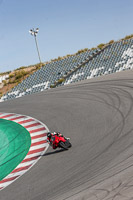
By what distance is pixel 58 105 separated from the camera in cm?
2044

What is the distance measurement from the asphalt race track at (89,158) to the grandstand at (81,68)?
10167 millimetres

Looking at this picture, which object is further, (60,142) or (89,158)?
(60,142)

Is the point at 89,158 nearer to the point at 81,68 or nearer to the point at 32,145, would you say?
the point at 32,145

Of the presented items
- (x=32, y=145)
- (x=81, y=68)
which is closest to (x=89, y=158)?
(x=32, y=145)

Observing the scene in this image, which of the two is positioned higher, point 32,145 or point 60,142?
point 60,142

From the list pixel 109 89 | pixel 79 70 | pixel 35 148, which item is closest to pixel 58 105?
pixel 109 89

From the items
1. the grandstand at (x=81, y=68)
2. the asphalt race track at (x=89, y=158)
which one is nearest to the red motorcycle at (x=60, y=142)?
the asphalt race track at (x=89, y=158)

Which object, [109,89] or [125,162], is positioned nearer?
[125,162]

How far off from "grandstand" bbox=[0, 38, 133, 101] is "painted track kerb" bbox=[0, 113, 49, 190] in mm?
11191

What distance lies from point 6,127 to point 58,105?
14.0 ft

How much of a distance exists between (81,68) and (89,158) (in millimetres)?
23067

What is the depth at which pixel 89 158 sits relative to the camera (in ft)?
31.7

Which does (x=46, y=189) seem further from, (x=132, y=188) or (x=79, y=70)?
(x=79, y=70)

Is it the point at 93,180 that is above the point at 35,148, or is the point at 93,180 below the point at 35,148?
above
